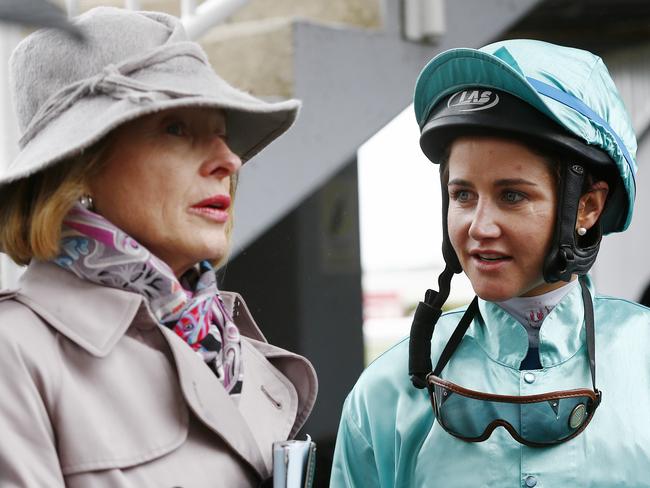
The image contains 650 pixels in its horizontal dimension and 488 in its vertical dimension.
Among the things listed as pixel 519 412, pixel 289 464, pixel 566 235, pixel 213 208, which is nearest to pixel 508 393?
pixel 519 412

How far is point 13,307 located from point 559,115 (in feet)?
3.35

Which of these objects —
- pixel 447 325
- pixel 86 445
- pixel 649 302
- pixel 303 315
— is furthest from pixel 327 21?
pixel 86 445

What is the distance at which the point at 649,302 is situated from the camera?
423 centimetres

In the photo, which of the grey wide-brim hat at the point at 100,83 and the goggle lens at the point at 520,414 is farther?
the goggle lens at the point at 520,414

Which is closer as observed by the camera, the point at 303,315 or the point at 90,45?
the point at 90,45

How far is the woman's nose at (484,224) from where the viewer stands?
78.6 inches

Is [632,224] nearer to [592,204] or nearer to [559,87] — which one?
[592,204]

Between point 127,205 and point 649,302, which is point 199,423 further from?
point 649,302

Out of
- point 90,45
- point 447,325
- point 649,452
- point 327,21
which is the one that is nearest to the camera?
point 90,45

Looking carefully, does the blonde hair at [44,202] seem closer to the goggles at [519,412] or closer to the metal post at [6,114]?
the goggles at [519,412]

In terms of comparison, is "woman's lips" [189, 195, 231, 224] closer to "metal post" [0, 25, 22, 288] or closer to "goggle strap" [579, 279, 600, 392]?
"goggle strap" [579, 279, 600, 392]

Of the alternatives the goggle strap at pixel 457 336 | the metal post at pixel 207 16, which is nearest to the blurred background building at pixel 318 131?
the metal post at pixel 207 16

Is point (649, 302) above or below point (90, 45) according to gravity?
below

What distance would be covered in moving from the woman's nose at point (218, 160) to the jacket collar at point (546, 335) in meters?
0.63
